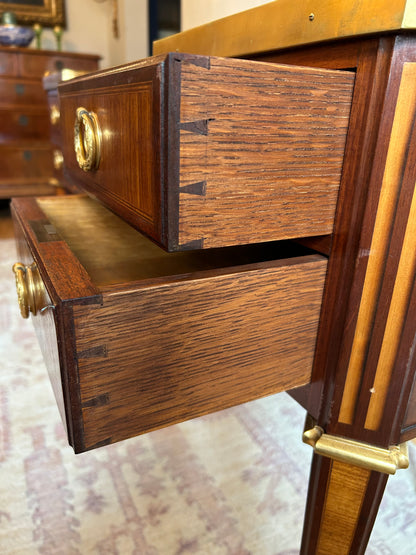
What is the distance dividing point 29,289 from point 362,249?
1.00 ft

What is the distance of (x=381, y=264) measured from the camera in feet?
1.18

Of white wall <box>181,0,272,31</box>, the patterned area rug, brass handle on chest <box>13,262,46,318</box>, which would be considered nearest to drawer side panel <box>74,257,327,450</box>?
brass handle on chest <box>13,262,46,318</box>

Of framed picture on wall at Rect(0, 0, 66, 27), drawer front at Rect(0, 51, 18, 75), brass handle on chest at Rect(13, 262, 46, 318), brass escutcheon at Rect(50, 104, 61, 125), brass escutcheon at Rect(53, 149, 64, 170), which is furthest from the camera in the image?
framed picture on wall at Rect(0, 0, 66, 27)

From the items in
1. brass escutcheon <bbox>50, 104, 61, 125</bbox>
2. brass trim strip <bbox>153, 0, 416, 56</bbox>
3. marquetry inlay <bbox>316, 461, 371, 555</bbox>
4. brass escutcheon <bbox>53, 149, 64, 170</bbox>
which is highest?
brass trim strip <bbox>153, 0, 416, 56</bbox>

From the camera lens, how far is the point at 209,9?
950mm

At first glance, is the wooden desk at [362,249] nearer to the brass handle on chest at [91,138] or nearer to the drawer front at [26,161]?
the brass handle on chest at [91,138]

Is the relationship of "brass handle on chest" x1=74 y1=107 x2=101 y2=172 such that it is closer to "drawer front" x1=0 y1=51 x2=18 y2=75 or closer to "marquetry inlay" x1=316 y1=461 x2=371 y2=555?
"marquetry inlay" x1=316 y1=461 x2=371 y2=555

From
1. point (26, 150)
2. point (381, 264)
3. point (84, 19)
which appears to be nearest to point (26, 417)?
point (381, 264)

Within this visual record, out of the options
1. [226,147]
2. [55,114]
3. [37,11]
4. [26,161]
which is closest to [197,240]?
[226,147]

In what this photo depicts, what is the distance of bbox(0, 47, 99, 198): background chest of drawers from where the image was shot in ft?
6.87

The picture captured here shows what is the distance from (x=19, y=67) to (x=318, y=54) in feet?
6.99

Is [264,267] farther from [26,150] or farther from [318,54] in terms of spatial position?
[26,150]

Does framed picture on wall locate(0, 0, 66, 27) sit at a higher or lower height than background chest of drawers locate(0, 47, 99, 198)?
higher

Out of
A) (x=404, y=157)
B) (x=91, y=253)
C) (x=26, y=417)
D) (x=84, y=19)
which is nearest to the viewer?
(x=404, y=157)
